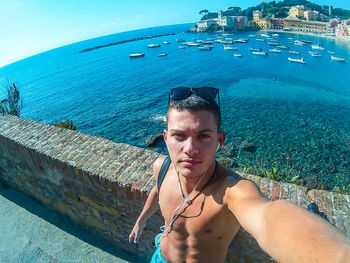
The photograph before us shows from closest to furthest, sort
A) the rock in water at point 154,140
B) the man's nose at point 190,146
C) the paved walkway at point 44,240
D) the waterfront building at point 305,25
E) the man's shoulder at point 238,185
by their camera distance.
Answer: the man's shoulder at point 238,185, the man's nose at point 190,146, the paved walkway at point 44,240, the rock in water at point 154,140, the waterfront building at point 305,25

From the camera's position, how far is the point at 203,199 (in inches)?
73.0

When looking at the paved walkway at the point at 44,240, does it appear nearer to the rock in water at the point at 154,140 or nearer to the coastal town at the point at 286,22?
the rock in water at the point at 154,140

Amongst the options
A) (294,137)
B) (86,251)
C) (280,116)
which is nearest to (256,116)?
(280,116)

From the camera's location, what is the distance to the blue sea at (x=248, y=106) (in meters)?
19.5

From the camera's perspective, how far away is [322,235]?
1022 millimetres

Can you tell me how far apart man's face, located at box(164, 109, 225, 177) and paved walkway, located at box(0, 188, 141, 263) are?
258cm

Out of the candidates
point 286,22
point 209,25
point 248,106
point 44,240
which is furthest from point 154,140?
point 209,25

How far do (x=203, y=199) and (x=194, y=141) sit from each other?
502mm

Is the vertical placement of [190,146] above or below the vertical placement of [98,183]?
above

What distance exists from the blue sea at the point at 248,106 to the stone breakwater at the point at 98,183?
49.6 feet

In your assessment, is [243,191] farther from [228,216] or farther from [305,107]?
[305,107]

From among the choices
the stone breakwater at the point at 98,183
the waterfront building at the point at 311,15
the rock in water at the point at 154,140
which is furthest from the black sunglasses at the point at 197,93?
the waterfront building at the point at 311,15

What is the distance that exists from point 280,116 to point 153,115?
16868 millimetres

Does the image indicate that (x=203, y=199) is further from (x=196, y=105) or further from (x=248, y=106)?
(x=248, y=106)
